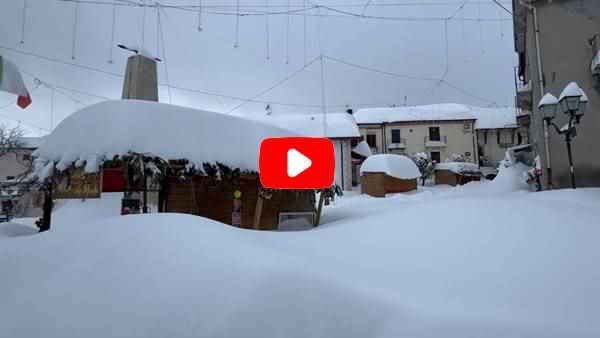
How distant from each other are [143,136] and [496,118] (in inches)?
1296

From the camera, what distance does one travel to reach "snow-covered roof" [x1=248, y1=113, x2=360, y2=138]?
73.9 feet

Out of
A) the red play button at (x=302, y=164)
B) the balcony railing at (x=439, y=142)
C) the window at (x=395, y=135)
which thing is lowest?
the red play button at (x=302, y=164)

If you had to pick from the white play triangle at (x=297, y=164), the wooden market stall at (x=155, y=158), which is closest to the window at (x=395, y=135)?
the wooden market stall at (x=155, y=158)

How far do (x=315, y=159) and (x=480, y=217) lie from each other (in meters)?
2.04

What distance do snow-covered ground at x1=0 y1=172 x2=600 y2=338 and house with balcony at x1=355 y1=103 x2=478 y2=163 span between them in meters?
27.9

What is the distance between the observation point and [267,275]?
210 centimetres

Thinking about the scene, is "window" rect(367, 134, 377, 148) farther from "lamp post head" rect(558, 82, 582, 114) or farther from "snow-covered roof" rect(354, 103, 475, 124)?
"lamp post head" rect(558, 82, 582, 114)

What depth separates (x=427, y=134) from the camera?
Answer: 30.1m

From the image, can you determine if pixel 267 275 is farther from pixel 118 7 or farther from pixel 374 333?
pixel 118 7

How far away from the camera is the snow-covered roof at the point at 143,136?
5723mm

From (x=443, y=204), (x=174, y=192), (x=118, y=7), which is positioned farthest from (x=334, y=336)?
(x=118, y=7)

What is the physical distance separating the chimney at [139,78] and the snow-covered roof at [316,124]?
44.6ft

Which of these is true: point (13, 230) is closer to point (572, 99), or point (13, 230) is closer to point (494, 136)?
point (572, 99)

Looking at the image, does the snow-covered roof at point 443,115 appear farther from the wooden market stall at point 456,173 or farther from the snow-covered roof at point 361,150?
the wooden market stall at point 456,173
